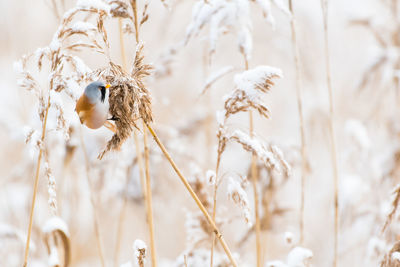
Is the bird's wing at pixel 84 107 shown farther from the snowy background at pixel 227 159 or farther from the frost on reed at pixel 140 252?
the frost on reed at pixel 140 252

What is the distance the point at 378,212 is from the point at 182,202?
1.04 m

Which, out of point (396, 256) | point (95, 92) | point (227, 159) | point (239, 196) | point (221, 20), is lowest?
point (396, 256)

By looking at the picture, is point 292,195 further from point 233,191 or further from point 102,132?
point 233,191

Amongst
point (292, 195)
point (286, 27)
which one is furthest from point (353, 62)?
point (286, 27)

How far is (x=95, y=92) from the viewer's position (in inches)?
28.8

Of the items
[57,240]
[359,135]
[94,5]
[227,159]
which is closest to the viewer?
[94,5]

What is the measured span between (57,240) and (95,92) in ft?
1.80

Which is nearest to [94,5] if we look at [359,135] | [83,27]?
[83,27]

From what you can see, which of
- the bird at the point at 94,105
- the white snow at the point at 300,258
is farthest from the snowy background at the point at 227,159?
the bird at the point at 94,105

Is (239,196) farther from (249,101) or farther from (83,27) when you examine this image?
(83,27)

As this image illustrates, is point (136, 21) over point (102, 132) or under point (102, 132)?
under

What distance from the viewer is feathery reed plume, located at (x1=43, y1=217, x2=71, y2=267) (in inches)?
39.2

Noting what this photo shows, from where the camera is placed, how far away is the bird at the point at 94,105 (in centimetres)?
73

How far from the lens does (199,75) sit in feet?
11.6
